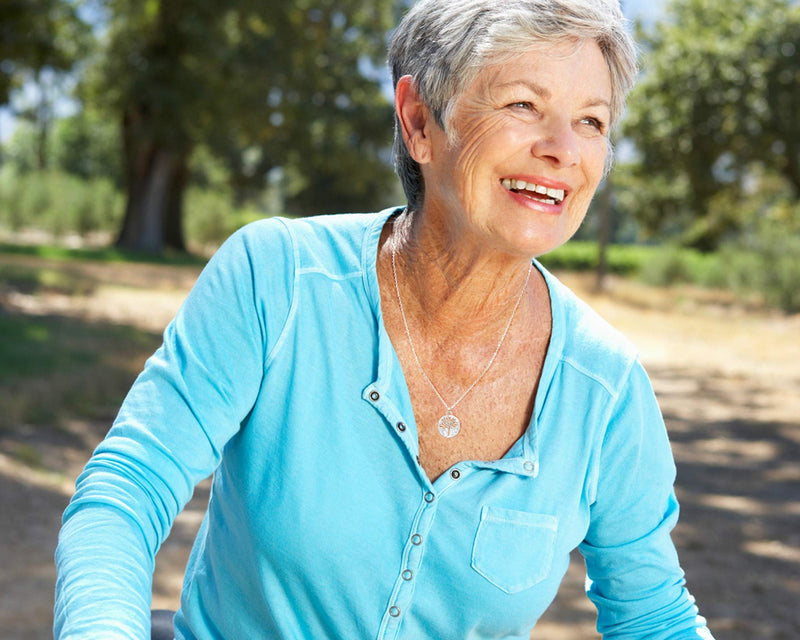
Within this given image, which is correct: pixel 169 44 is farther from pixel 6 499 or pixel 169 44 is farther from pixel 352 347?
pixel 352 347

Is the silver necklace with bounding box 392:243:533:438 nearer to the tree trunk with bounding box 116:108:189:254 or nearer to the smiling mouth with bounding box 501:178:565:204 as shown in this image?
the smiling mouth with bounding box 501:178:565:204

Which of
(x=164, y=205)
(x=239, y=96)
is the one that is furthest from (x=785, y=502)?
(x=164, y=205)

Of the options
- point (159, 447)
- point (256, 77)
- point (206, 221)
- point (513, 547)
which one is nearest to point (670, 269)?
point (256, 77)

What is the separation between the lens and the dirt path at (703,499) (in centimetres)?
429

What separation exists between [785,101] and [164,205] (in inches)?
660

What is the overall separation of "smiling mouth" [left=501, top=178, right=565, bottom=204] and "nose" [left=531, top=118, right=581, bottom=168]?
1.9 inches

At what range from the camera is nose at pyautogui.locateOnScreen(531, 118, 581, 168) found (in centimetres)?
161

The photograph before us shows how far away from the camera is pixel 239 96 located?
2044 cm

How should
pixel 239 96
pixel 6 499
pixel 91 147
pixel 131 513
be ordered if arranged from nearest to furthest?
pixel 131 513, pixel 6 499, pixel 239 96, pixel 91 147

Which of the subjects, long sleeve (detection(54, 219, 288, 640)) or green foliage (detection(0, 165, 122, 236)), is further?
green foliage (detection(0, 165, 122, 236))

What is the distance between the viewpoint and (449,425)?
1.67 meters

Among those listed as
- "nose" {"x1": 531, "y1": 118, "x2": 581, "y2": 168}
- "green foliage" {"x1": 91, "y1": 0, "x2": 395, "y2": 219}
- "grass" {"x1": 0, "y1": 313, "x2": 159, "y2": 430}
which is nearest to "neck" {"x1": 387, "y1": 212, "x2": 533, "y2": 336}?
"nose" {"x1": 531, "y1": 118, "x2": 581, "y2": 168}

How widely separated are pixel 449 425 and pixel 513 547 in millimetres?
238

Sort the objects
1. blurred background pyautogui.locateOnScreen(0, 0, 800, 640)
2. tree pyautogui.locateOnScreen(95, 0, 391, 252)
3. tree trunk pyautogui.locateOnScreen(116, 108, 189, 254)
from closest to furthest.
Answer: blurred background pyautogui.locateOnScreen(0, 0, 800, 640) → tree pyautogui.locateOnScreen(95, 0, 391, 252) → tree trunk pyautogui.locateOnScreen(116, 108, 189, 254)
